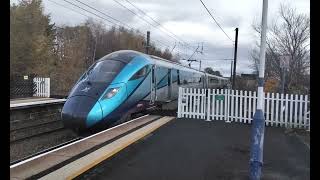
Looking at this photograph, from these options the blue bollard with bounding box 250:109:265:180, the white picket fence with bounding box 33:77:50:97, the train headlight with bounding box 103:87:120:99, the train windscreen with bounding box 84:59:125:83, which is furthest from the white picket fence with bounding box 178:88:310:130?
the white picket fence with bounding box 33:77:50:97

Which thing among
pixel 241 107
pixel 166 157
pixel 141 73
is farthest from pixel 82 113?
pixel 241 107

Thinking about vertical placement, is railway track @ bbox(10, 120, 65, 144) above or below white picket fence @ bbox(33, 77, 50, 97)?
below

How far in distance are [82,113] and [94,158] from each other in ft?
18.7

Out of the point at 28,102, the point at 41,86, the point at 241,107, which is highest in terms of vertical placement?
the point at 41,86

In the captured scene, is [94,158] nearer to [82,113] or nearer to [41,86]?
[82,113]

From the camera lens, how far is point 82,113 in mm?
14492

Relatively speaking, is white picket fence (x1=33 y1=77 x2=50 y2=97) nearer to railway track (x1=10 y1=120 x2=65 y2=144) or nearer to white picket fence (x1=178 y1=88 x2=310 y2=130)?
railway track (x1=10 y1=120 x2=65 y2=144)

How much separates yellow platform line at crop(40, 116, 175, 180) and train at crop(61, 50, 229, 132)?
249cm

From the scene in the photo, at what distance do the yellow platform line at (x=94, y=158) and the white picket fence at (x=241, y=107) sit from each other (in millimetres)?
4400

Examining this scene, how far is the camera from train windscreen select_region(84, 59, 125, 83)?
15.9m

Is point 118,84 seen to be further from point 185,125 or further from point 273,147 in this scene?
point 273,147

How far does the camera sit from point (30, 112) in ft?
72.3

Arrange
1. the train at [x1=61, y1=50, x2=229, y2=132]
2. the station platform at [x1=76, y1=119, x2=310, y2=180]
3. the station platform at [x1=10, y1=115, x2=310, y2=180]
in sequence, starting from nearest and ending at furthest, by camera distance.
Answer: the station platform at [x1=10, y1=115, x2=310, y2=180]
the station platform at [x1=76, y1=119, x2=310, y2=180]
the train at [x1=61, y1=50, x2=229, y2=132]

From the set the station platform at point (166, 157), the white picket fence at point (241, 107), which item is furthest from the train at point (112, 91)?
the white picket fence at point (241, 107)
